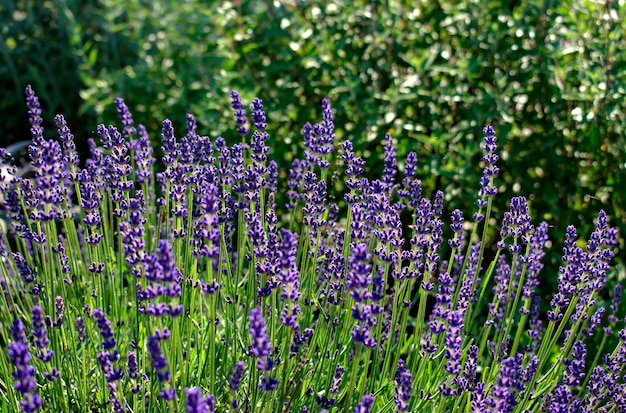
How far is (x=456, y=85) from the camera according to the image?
5059 millimetres

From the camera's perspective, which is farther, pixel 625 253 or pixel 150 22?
pixel 150 22

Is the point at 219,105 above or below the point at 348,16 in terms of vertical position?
below

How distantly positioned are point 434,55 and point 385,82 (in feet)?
1.62

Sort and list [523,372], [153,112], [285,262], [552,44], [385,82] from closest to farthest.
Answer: [285,262]
[523,372]
[552,44]
[385,82]
[153,112]

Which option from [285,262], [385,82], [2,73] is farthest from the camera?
[2,73]

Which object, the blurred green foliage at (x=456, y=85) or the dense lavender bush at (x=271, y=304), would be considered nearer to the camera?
the dense lavender bush at (x=271, y=304)

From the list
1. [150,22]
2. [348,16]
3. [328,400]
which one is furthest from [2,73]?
[328,400]

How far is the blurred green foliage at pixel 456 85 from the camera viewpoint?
4629 millimetres

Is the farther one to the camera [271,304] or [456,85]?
[456,85]

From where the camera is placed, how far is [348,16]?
5.20 meters

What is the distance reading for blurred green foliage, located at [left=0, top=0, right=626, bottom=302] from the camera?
4629 mm

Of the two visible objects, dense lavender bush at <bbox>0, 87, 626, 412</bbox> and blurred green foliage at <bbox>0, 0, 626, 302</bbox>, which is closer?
dense lavender bush at <bbox>0, 87, 626, 412</bbox>

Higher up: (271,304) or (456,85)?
(271,304)

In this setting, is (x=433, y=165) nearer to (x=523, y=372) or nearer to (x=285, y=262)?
(x=523, y=372)
